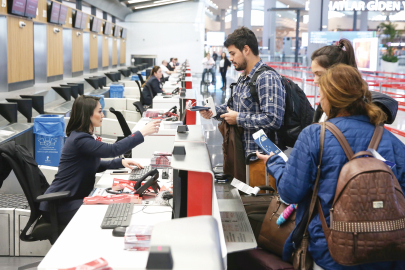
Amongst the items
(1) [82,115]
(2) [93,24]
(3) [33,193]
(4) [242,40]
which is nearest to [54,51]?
(2) [93,24]

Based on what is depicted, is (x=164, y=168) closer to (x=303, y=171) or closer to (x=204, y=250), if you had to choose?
(x=303, y=171)

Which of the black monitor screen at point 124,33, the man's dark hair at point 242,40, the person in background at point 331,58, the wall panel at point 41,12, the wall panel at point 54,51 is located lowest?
the person in background at point 331,58

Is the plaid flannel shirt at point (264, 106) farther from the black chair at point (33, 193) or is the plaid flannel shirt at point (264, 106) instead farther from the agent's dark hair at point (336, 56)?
the black chair at point (33, 193)

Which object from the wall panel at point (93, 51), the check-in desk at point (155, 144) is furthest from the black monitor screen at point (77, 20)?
the check-in desk at point (155, 144)

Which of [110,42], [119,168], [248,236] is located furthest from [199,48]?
[248,236]

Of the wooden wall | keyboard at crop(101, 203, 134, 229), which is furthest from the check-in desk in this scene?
the wooden wall

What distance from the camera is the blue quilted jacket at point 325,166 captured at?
1684 mm

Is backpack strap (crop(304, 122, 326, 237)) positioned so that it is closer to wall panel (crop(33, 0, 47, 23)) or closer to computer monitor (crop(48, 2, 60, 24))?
wall panel (crop(33, 0, 47, 23))

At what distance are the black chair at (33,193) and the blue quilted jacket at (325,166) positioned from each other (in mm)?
1709

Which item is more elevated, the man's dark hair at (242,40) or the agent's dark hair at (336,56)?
the man's dark hair at (242,40)

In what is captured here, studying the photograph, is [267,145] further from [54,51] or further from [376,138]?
[54,51]

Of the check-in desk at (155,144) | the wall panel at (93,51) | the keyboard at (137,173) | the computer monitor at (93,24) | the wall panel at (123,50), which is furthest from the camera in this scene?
the wall panel at (123,50)

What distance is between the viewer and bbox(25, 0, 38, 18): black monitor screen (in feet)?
27.8

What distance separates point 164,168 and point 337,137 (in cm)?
204
